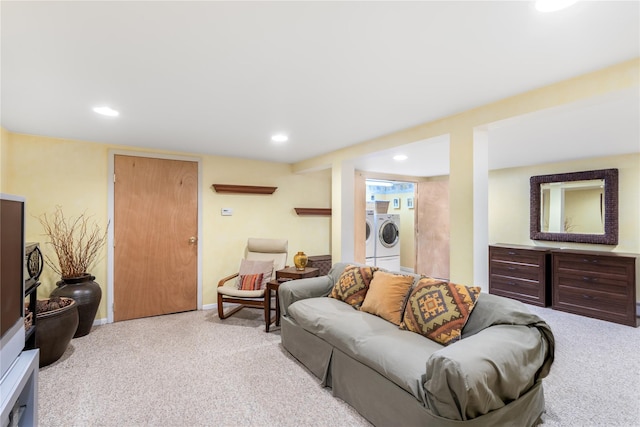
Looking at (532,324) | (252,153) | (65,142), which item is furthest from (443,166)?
(65,142)

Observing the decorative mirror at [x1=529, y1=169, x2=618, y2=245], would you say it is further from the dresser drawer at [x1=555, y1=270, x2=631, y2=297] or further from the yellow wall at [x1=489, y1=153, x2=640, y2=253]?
the dresser drawer at [x1=555, y1=270, x2=631, y2=297]

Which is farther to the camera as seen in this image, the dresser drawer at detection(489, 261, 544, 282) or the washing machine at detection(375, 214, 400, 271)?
the washing machine at detection(375, 214, 400, 271)

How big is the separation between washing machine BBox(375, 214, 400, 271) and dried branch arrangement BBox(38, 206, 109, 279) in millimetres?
4547

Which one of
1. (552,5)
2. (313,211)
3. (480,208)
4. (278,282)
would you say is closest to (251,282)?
(278,282)

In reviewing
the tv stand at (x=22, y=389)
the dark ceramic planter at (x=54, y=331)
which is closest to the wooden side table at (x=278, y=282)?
the dark ceramic planter at (x=54, y=331)

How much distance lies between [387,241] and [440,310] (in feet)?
14.3

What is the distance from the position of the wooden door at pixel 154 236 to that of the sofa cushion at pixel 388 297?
2653 mm

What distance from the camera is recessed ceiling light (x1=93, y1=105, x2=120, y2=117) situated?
2398 millimetres

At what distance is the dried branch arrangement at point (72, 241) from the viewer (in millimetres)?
3270

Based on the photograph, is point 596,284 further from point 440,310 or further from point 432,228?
point 440,310

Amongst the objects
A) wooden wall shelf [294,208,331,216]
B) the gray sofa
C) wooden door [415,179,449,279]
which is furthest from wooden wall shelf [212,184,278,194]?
wooden door [415,179,449,279]

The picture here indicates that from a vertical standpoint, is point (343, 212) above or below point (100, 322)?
above

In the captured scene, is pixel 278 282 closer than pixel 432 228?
Yes

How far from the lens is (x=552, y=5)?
1.23 meters
